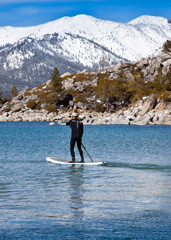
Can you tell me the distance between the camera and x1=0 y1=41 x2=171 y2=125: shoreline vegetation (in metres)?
113

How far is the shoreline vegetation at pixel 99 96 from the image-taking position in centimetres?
11284

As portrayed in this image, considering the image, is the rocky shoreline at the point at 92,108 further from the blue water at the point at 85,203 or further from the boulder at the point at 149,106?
the blue water at the point at 85,203

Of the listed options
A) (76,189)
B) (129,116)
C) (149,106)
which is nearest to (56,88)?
(129,116)

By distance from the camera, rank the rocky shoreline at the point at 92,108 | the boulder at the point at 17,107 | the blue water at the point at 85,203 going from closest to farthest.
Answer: the blue water at the point at 85,203 < the rocky shoreline at the point at 92,108 < the boulder at the point at 17,107

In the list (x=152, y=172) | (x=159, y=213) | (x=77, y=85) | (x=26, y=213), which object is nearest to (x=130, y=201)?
(x=159, y=213)

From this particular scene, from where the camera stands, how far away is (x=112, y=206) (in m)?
11.6

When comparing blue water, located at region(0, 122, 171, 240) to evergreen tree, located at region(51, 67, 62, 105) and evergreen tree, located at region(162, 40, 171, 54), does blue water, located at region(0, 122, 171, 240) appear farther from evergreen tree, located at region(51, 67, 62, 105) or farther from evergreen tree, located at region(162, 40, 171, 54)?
evergreen tree, located at region(51, 67, 62, 105)

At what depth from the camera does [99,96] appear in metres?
130

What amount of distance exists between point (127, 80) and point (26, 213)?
128132 mm

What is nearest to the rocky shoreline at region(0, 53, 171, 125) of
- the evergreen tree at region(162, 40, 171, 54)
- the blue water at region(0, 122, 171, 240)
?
the evergreen tree at region(162, 40, 171, 54)

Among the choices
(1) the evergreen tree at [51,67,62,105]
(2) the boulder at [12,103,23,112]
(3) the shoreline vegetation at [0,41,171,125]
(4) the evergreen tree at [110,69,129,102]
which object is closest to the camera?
(3) the shoreline vegetation at [0,41,171,125]

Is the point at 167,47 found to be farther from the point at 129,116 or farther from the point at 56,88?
the point at 129,116

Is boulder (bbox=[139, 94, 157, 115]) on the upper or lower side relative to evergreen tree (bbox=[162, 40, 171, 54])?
lower

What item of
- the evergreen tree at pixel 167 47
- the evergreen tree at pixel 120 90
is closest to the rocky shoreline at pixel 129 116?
the evergreen tree at pixel 120 90
